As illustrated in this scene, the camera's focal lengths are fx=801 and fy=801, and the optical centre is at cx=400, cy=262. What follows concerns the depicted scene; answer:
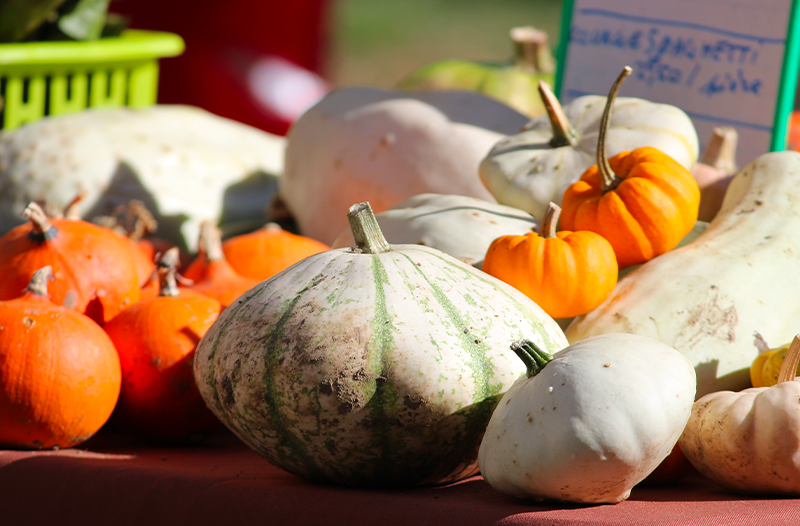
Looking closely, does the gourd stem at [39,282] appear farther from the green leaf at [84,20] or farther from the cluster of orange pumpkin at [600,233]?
the green leaf at [84,20]

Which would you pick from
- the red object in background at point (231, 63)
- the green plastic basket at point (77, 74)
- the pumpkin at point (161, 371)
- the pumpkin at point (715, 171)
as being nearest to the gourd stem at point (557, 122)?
the pumpkin at point (715, 171)

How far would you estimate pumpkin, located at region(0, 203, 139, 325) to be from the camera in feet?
4.95

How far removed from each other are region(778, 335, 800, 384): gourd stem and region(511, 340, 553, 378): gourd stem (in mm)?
352

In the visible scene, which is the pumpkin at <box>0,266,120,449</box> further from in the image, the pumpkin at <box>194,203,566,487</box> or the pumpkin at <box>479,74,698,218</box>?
the pumpkin at <box>479,74,698,218</box>

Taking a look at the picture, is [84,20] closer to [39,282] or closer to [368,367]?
[39,282]

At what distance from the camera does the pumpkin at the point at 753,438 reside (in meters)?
1.02

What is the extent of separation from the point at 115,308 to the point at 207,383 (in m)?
0.48

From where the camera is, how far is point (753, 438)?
41.3 inches

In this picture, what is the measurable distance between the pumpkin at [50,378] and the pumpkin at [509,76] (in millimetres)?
1929

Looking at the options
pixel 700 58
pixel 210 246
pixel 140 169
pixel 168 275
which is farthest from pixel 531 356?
pixel 140 169

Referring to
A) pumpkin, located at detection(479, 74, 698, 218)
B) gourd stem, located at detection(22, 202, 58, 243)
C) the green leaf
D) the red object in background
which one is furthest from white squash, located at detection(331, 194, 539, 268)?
the red object in background

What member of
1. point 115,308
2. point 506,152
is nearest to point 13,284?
point 115,308

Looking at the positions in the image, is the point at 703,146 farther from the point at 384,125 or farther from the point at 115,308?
the point at 115,308

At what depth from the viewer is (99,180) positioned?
96.6 inches
